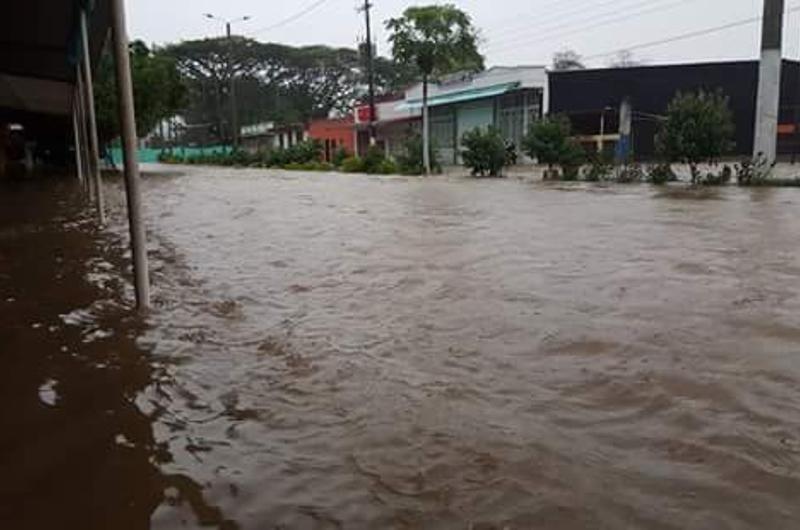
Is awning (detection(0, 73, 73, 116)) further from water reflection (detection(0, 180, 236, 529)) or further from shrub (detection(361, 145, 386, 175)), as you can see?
shrub (detection(361, 145, 386, 175))

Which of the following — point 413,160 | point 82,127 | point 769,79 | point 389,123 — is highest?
point 769,79

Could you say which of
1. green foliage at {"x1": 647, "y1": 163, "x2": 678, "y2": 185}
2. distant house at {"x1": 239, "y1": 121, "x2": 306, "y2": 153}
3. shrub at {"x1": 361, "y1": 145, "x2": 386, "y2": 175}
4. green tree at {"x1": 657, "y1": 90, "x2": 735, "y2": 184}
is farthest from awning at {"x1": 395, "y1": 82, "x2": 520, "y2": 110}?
green tree at {"x1": 657, "y1": 90, "x2": 735, "y2": 184}

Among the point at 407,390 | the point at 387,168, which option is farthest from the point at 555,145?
the point at 407,390

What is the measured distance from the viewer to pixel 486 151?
997 inches

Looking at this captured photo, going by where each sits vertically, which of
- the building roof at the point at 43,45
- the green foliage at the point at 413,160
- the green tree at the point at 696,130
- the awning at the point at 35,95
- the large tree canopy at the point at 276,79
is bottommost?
the green foliage at the point at 413,160

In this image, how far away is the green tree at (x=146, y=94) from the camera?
29.3 meters

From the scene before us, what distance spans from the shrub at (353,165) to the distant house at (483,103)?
3.32 m

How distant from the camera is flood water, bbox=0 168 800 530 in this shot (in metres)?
2.59

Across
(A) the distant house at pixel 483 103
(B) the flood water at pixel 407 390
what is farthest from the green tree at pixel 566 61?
(B) the flood water at pixel 407 390

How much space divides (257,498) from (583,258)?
566cm

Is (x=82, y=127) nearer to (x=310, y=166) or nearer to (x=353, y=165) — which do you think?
(x=353, y=165)

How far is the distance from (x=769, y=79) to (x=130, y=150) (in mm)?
19656

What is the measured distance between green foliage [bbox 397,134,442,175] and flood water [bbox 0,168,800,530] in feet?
69.7

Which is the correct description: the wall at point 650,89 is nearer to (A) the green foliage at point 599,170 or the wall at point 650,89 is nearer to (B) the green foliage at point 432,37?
(B) the green foliage at point 432,37
